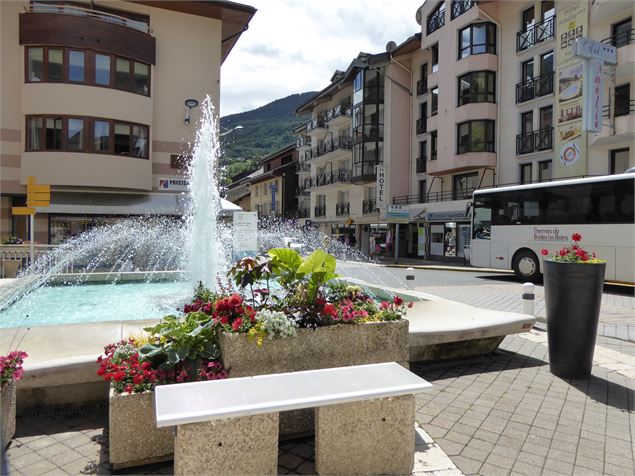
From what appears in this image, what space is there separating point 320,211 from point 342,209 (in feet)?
18.3

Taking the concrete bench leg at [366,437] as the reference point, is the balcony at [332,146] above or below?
above

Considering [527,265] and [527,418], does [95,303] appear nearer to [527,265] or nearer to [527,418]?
[527,418]

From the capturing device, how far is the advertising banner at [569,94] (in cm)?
2217

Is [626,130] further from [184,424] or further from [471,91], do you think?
[184,424]

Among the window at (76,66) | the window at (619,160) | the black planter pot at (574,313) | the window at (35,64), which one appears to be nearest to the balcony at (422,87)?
the window at (619,160)

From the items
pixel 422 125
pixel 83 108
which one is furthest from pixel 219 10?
pixel 422 125

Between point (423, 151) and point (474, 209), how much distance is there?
17196 millimetres

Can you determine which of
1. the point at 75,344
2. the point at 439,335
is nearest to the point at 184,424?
the point at 75,344

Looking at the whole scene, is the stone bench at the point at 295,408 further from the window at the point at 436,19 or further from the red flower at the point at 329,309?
the window at the point at 436,19

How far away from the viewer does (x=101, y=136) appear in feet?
69.9

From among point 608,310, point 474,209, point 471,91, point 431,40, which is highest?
point 431,40

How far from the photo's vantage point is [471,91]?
93.7 ft

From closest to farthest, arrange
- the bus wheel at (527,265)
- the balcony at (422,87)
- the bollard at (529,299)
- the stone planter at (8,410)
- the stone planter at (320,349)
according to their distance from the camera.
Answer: the stone planter at (8,410), the stone planter at (320,349), the bollard at (529,299), the bus wheel at (527,265), the balcony at (422,87)

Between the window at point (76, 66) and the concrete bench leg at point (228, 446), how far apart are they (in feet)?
74.6
